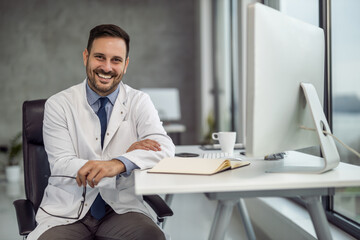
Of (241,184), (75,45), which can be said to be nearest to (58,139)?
(241,184)

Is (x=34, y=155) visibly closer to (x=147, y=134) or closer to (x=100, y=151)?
(x=100, y=151)

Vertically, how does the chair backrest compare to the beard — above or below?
below

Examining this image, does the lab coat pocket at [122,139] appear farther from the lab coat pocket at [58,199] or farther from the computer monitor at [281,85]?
the computer monitor at [281,85]

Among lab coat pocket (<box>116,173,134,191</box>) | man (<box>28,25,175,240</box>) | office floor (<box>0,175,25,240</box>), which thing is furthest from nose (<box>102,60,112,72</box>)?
office floor (<box>0,175,25,240</box>)

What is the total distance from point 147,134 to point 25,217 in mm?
546

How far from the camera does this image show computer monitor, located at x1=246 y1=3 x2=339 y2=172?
944mm

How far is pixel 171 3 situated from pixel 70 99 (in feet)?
15.6

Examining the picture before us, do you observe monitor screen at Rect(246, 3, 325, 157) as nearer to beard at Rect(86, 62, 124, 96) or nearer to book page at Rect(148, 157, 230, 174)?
book page at Rect(148, 157, 230, 174)

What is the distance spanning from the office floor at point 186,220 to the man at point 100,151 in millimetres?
1329

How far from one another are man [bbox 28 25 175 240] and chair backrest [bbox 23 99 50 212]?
86 mm

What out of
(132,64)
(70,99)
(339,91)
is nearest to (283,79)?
(70,99)

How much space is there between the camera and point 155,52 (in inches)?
233

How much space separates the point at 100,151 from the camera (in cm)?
150

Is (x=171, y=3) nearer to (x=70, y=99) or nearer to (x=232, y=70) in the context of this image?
(x=232, y=70)
